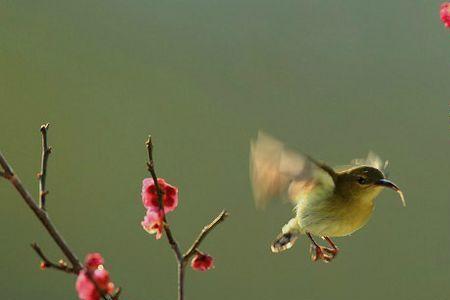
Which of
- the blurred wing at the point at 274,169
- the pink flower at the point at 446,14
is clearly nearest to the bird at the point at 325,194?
the blurred wing at the point at 274,169

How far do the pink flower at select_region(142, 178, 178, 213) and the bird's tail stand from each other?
0.21 meters

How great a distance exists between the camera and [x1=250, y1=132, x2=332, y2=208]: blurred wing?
0.69m

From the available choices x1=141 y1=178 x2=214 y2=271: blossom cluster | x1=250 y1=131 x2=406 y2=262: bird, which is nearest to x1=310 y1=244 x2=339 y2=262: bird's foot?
x1=250 y1=131 x2=406 y2=262: bird

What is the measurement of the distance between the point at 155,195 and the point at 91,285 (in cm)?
17

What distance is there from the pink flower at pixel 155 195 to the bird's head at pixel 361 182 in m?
0.23

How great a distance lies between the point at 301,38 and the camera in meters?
2.18

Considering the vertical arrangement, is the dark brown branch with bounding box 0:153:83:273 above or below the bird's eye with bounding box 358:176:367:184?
above

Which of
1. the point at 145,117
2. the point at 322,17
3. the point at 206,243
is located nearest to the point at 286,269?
the point at 206,243

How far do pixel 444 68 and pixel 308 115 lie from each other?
492 millimetres

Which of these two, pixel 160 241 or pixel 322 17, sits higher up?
pixel 322 17

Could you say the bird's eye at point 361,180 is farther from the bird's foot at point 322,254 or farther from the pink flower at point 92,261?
the pink flower at point 92,261

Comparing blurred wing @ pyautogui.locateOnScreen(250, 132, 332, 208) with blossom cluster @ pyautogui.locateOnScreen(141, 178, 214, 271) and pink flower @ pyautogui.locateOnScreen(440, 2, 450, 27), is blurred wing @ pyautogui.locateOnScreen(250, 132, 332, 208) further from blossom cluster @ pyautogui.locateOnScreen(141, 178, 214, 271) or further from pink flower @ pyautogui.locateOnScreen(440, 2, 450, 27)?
pink flower @ pyautogui.locateOnScreen(440, 2, 450, 27)

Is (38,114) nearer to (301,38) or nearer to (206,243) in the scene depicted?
(206,243)

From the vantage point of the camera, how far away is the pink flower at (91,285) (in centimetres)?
53
